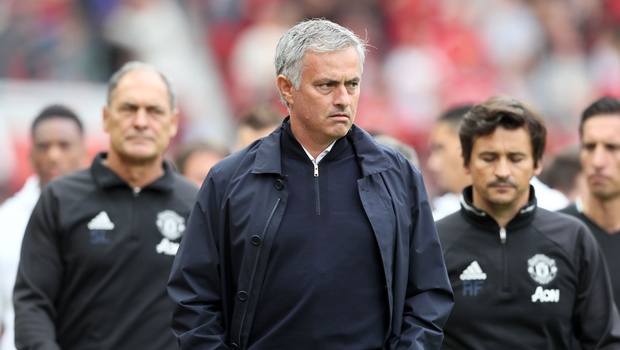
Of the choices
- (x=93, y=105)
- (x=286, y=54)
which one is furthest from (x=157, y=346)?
(x=93, y=105)

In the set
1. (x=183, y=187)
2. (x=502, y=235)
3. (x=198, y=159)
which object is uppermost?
(x=198, y=159)

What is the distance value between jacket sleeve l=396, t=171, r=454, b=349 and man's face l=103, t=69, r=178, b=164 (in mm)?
2105

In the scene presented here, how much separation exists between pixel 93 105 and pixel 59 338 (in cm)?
936

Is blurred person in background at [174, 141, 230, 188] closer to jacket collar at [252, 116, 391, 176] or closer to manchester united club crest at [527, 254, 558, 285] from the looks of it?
manchester united club crest at [527, 254, 558, 285]

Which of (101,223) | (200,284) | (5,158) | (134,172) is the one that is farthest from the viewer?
(5,158)

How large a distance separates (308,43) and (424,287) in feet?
3.47

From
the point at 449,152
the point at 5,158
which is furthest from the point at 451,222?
the point at 5,158

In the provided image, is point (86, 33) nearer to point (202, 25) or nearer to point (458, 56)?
point (202, 25)

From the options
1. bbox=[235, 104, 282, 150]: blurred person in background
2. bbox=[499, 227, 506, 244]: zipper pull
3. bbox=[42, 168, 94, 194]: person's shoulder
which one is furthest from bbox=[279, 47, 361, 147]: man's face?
bbox=[235, 104, 282, 150]: blurred person in background

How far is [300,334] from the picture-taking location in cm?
503

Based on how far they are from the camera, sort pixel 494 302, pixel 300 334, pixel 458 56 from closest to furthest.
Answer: pixel 300 334, pixel 494 302, pixel 458 56

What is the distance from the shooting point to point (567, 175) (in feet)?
33.3

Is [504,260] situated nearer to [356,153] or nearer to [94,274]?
[356,153]

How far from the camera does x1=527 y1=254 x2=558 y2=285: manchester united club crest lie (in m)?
→ 6.25
